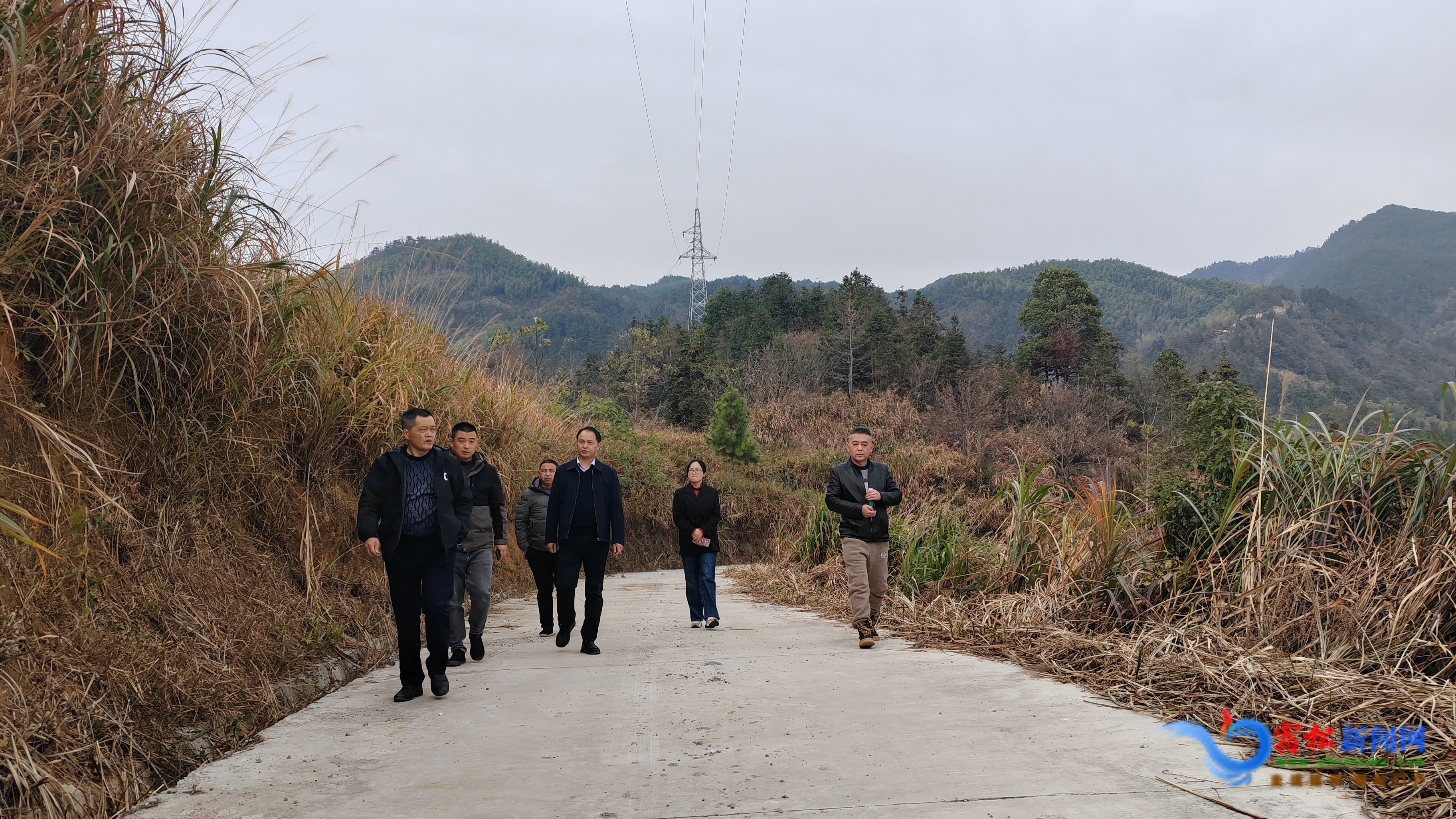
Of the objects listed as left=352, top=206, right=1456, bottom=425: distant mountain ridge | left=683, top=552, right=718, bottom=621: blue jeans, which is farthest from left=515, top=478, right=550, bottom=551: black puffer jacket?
left=352, top=206, right=1456, bottom=425: distant mountain ridge

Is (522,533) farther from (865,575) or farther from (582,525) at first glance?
(865,575)

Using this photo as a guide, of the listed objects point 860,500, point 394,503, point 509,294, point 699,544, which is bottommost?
point 699,544

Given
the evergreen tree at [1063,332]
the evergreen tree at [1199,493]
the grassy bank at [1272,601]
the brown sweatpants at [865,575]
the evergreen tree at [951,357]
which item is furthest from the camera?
the evergreen tree at [1063,332]

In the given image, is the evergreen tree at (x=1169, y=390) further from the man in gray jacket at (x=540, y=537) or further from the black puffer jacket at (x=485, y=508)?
the black puffer jacket at (x=485, y=508)

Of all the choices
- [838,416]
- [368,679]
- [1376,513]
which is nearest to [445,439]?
[368,679]

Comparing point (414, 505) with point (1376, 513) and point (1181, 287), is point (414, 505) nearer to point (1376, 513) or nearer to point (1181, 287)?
point (1376, 513)

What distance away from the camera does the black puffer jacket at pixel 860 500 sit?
26.0 ft

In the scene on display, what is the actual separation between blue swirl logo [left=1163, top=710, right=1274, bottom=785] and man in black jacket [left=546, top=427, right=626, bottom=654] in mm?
4504

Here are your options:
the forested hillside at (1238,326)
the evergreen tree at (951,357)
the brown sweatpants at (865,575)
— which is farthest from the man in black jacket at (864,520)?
the forested hillside at (1238,326)

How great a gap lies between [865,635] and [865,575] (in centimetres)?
48

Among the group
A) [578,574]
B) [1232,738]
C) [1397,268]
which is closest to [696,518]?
[578,574]

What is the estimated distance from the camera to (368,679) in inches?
247

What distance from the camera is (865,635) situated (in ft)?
25.0

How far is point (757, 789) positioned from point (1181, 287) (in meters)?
141
